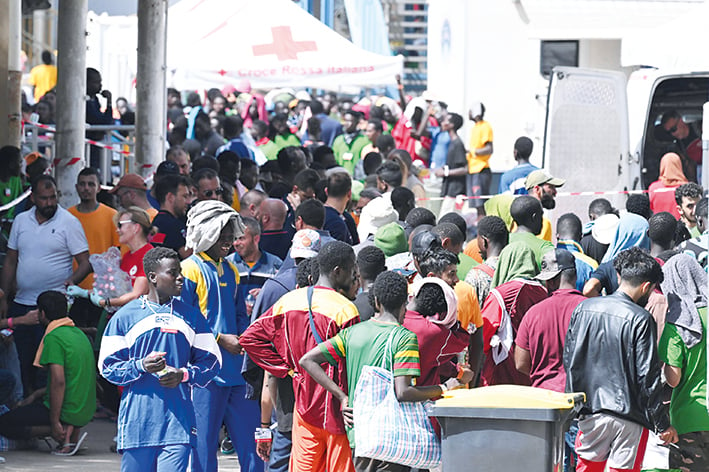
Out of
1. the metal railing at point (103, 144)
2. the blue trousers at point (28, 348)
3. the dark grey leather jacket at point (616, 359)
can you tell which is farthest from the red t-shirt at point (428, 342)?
the metal railing at point (103, 144)

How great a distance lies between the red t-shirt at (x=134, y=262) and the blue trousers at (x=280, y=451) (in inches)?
99.8

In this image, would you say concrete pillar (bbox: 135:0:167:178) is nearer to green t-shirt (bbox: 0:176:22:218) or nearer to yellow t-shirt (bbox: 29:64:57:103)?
green t-shirt (bbox: 0:176:22:218)

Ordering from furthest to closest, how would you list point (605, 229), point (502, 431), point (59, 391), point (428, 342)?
point (605, 229) < point (59, 391) < point (428, 342) < point (502, 431)

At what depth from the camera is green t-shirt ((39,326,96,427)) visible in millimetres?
9875

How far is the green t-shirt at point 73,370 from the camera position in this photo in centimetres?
988

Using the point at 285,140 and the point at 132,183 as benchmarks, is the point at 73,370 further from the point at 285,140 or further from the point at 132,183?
the point at 285,140

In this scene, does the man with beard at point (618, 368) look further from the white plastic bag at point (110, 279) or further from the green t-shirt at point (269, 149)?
the green t-shirt at point (269, 149)

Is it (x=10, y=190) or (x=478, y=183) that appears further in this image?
(x=478, y=183)

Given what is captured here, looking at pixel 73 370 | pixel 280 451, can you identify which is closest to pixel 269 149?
pixel 73 370

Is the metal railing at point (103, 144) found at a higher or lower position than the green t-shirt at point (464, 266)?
higher

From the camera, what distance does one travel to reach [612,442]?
698cm

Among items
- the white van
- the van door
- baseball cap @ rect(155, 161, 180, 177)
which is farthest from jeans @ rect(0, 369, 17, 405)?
the van door

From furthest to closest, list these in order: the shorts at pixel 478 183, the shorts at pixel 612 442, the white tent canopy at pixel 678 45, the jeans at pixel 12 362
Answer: the shorts at pixel 478 183
the white tent canopy at pixel 678 45
the jeans at pixel 12 362
the shorts at pixel 612 442

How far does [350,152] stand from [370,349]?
41.9 ft
